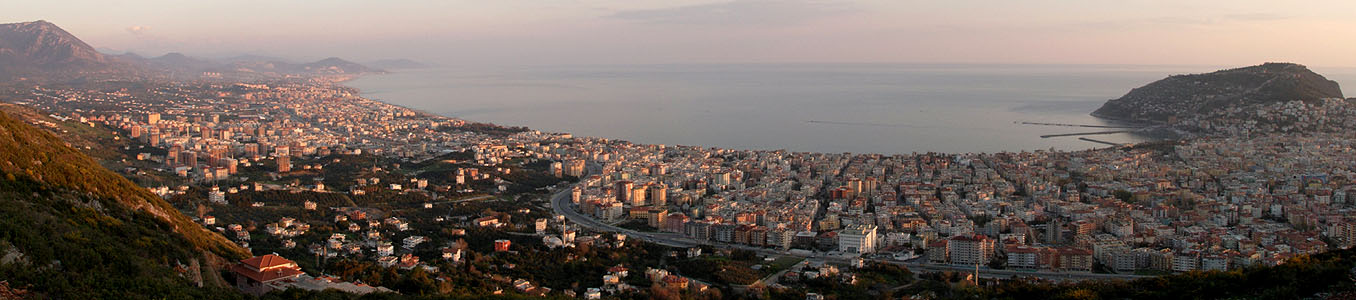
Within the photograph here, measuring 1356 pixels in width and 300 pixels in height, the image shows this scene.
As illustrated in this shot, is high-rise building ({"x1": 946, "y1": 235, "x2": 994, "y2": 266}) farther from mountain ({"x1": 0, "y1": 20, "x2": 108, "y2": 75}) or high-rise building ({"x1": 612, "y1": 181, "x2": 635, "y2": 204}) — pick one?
mountain ({"x1": 0, "y1": 20, "x2": 108, "y2": 75})

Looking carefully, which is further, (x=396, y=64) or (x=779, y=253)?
(x=396, y=64)

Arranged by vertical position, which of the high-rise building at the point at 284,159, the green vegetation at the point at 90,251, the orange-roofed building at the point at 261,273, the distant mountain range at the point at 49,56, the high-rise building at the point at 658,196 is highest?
the distant mountain range at the point at 49,56

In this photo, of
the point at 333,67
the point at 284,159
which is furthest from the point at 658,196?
the point at 333,67

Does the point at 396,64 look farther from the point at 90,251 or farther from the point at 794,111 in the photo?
the point at 90,251

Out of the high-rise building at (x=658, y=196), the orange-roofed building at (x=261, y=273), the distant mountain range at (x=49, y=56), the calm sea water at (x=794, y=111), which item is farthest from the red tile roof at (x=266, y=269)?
the distant mountain range at (x=49, y=56)

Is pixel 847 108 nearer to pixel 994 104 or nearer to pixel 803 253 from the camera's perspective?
pixel 994 104

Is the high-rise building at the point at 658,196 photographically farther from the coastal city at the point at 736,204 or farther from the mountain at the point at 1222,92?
the mountain at the point at 1222,92
